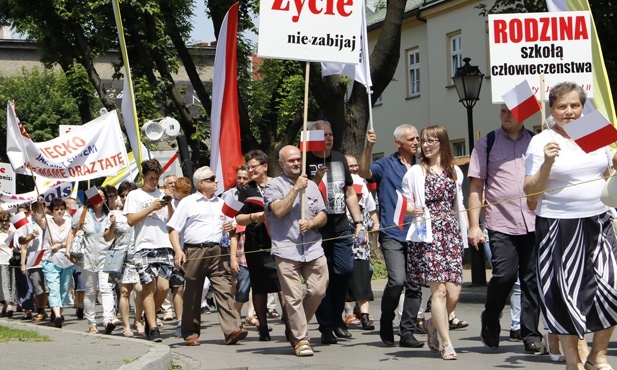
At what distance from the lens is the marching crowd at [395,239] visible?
7.23 meters

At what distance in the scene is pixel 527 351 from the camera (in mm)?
9070

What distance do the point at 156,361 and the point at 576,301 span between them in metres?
3.39

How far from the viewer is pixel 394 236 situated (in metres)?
9.89

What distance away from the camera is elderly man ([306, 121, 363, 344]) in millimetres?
10391

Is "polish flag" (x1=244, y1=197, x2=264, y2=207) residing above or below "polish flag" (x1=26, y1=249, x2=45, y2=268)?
above

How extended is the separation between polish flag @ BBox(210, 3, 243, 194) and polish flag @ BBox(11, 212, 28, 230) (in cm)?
433

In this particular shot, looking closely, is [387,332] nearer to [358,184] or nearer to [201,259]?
[201,259]

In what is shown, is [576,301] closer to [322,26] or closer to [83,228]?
[322,26]

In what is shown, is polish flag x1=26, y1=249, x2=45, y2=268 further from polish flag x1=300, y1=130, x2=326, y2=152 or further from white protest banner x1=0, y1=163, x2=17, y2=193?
white protest banner x1=0, y1=163, x2=17, y2=193

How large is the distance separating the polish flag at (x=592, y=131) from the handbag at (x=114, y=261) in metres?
6.49

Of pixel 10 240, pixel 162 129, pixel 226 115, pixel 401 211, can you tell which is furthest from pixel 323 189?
pixel 162 129

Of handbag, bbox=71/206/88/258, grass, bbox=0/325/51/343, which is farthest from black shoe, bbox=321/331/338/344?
handbag, bbox=71/206/88/258

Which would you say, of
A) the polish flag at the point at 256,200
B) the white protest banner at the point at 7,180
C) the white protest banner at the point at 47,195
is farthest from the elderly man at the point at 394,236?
the white protest banner at the point at 7,180

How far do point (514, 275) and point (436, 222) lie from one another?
2.43 feet
